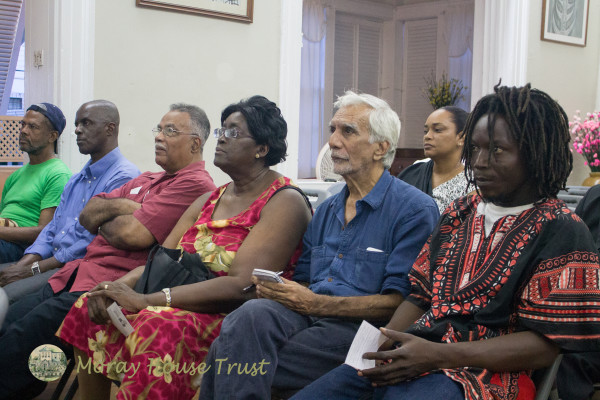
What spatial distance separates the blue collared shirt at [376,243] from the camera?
2.13m

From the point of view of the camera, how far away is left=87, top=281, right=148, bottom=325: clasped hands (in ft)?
8.13

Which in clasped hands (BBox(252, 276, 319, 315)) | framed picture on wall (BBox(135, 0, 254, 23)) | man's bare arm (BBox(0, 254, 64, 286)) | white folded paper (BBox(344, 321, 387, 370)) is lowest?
man's bare arm (BBox(0, 254, 64, 286))

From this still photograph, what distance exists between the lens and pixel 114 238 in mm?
2941

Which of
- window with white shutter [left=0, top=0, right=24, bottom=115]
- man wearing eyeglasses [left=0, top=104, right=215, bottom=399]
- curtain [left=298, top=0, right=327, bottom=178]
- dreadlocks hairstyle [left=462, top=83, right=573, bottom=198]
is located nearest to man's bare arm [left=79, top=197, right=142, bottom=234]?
man wearing eyeglasses [left=0, top=104, right=215, bottom=399]

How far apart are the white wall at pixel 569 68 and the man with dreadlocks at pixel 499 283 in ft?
17.8

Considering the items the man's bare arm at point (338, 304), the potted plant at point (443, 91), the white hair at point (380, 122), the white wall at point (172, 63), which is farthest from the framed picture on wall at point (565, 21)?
the man's bare arm at point (338, 304)

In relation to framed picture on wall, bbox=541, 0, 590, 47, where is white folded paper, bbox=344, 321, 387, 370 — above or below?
below

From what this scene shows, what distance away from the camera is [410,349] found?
1684 millimetres

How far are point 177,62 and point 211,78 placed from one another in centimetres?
29

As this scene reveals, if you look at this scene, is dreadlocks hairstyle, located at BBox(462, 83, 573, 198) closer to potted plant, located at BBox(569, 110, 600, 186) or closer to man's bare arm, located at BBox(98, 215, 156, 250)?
man's bare arm, located at BBox(98, 215, 156, 250)

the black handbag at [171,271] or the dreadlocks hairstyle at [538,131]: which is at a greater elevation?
the dreadlocks hairstyle at [538,131]

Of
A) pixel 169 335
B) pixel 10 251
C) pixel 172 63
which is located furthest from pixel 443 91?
pixel 169 335

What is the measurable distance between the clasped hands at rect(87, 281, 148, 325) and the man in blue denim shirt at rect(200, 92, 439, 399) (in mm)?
533

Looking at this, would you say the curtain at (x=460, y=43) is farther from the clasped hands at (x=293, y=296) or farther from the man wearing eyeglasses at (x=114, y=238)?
the clasped hands at (x=293, y=296)
